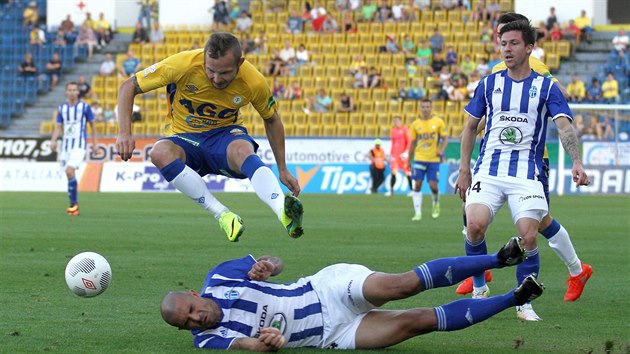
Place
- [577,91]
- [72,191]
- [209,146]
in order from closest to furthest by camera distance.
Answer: [209,146], [72,191], [577,91]

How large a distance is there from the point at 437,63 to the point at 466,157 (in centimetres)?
2700

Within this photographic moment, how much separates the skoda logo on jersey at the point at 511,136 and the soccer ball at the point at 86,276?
10.6ft

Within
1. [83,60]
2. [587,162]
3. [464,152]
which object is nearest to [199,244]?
[464,152]

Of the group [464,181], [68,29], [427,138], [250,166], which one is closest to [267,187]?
[250,166]

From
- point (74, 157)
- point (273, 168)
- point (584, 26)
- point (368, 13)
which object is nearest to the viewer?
point (74, 157)

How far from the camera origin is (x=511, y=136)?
28.7 feet

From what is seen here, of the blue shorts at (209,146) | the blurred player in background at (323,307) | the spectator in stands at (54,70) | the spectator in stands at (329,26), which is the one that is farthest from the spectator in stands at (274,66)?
the blurred player in background at (323,307)

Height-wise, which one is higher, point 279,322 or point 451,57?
point 279,322

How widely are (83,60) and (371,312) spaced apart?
115ft

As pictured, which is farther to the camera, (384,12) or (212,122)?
(384,12)

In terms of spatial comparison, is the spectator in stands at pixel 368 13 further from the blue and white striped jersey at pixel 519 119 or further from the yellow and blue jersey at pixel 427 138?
the blue and white striped jersey at pixel 519 119

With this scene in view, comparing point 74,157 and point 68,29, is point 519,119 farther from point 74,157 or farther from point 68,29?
point 68,29

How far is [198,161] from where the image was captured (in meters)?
9.96

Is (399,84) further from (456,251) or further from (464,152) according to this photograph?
(464,152)
